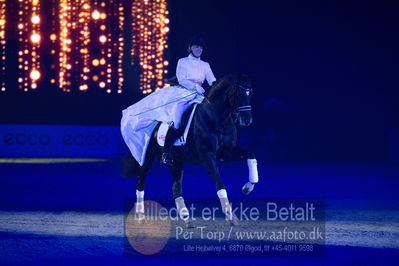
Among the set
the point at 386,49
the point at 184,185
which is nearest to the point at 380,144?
the point at 386,49

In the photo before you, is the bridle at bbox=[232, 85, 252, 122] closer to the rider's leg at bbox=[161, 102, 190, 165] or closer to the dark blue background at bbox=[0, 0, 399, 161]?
the rider's leg at bbox=[161, 102, 190, 165]

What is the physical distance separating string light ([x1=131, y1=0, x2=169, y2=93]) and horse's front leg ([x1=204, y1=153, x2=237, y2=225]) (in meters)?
15.6

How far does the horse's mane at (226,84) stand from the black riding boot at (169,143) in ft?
2.48

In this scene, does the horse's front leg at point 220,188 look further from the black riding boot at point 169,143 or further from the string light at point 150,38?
the string light at point 150,38

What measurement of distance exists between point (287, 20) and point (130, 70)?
621cm

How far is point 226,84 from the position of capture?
9.40 metres

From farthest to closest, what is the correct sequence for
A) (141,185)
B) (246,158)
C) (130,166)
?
(130,166) → (141,185) → (246,158)

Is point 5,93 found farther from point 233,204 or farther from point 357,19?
point 233,204

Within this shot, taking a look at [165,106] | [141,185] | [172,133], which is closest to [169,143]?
[172,133]

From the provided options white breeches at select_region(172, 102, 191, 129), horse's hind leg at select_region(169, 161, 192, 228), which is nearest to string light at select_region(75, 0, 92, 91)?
white breeches at select_region(172, 102, 191, 129)

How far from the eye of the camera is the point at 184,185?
52.3ft

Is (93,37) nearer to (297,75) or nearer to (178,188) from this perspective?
(297,75)

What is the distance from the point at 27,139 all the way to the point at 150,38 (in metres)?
5.90

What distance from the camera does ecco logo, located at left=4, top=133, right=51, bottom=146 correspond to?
1014 inches
